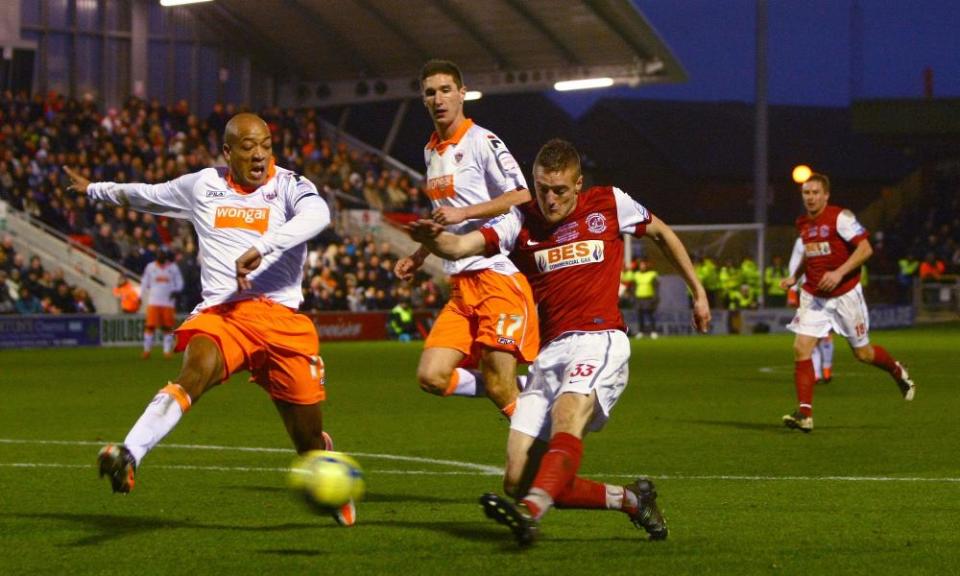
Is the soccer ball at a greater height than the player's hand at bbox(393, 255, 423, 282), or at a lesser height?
lesser

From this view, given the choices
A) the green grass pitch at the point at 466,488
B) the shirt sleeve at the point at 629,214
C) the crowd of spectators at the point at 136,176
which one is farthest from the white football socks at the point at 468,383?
the crowd of spectators at the point at 136,176

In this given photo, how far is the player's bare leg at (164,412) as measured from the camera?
7.39m

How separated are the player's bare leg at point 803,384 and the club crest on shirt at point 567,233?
22.3ft

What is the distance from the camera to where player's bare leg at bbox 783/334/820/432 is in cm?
1413

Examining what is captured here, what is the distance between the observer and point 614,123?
81438mm

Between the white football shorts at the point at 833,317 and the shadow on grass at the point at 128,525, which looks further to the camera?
the white football shorts at the point at 833,317

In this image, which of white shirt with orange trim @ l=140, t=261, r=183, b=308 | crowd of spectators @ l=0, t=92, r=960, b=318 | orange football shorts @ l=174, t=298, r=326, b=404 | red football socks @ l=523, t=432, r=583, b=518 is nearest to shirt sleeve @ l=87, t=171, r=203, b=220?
orange football shorts @ l=174, t=298, r=326, b=404

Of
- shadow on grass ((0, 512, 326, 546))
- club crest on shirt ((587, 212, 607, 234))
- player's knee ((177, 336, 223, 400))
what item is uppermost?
club crest on shirt ((587, 212, 607, 234))

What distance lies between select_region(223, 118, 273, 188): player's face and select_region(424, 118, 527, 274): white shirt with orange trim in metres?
1.52

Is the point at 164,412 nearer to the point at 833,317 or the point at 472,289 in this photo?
the point at 472,289

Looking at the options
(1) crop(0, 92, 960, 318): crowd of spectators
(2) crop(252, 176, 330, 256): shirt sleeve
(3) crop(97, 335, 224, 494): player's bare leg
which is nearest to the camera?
(3) crop(97, 335, 224, 494): player's bare leg

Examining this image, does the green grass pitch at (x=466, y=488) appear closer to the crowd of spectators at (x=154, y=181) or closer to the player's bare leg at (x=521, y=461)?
the player's bare leg at (x=521, y=461)

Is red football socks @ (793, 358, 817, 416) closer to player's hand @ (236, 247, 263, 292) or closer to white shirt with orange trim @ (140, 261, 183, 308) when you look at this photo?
player's hand @ (236, 247, 263, 292)

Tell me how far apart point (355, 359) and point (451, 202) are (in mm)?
19275
